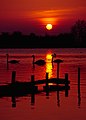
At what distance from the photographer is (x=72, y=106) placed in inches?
1331

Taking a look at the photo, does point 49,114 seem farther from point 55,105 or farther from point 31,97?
point 31,97

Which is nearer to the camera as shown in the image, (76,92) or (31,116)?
(31,116)

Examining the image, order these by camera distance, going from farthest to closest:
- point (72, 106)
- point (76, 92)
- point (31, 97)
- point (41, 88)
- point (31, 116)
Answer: point (41, 88), point (76, 92), point (31, 97), point (72, 106), point (31, 116)

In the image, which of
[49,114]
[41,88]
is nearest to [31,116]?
[49,114]

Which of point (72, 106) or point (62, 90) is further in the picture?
point (62, 90)

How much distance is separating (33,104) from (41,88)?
1047cm

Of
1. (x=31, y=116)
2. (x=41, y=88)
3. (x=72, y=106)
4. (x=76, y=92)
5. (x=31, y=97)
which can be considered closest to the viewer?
(x=31, y=116)

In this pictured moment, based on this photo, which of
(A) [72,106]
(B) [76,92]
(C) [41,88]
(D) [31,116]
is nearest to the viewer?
(D) [31,116]

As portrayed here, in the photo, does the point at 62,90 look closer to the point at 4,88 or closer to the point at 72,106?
the point at 4,88

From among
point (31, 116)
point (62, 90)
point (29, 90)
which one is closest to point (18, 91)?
point (29, 90)

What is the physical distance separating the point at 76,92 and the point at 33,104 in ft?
26.6

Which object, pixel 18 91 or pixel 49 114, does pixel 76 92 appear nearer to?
pixel 18 91

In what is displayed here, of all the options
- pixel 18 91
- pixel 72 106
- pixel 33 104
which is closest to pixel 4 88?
pixel 18 91

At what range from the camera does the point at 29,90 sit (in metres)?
41.0
